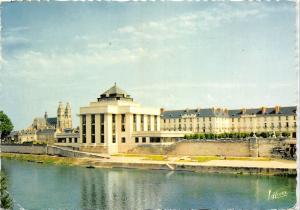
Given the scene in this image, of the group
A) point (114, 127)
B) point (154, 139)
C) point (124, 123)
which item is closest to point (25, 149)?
point (114, 127)

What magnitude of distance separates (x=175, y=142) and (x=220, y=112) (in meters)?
18.0

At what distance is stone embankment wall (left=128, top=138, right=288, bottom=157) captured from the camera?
130 ft

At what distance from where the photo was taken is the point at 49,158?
150ft

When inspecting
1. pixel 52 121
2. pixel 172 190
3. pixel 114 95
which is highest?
pixel 114 95

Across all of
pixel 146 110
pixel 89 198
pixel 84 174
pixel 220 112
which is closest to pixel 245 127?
pixel 220 112

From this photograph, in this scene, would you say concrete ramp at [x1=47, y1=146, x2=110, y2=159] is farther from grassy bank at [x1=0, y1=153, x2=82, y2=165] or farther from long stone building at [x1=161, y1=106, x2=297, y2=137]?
long stone building at [x1=161, y1=106, x2=297, y2=137]

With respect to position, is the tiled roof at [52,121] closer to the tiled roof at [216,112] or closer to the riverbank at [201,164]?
the tiled roof at [216,112]

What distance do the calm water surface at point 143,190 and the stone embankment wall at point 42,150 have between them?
9.27 meters

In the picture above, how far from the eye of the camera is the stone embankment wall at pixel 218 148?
130 feet

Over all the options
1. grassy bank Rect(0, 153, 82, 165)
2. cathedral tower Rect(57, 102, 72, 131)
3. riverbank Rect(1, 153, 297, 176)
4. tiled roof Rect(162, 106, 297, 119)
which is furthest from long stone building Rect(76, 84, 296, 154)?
cathedral tower Rect(57, 102, 72, 131)

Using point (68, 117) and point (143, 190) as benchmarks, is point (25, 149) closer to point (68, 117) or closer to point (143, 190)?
point (68, 117)

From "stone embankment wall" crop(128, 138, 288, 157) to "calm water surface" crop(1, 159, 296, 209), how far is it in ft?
30.6

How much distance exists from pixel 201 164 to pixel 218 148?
7.85m

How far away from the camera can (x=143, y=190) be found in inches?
1038
